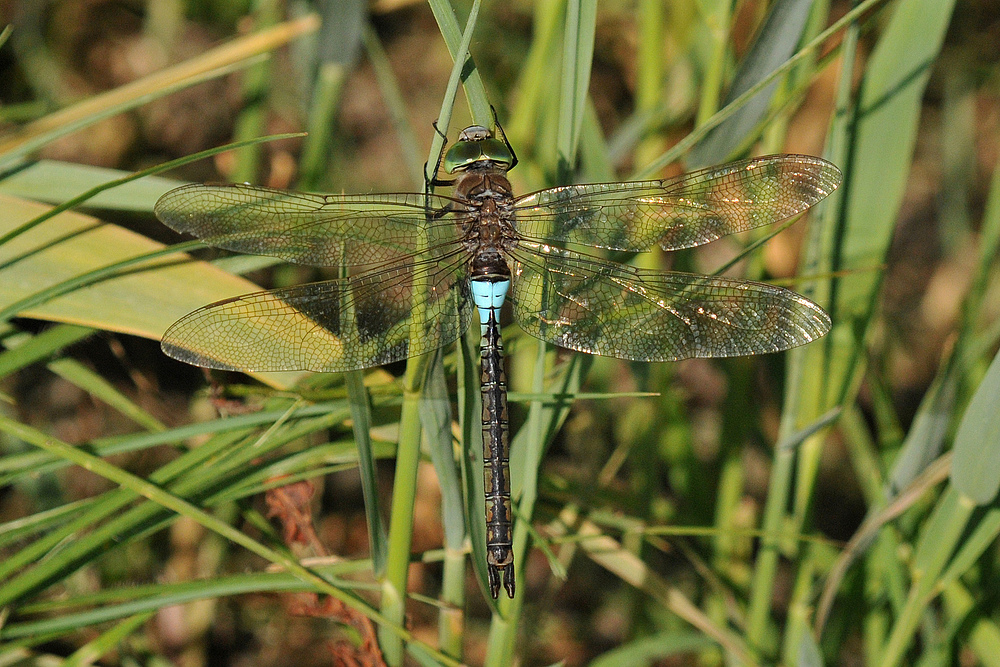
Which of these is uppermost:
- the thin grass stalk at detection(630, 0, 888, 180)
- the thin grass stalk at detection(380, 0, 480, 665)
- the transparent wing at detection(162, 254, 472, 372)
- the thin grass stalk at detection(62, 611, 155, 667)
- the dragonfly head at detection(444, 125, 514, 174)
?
the thin grass stalk at detection(630, 0, 888, 180)

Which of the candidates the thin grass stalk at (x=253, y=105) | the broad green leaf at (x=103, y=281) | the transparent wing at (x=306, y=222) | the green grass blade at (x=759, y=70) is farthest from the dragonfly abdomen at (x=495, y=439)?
the thin grass stalk at (x=253, y=105)

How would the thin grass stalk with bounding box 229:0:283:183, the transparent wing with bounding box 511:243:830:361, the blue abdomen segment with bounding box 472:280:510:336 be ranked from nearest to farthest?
the transparent wing with bounding box 511:243:830:361, the blue abdomen segment with bounding box 472:280:510:336, the thin grass stalk with bounding box 229:0:283:183

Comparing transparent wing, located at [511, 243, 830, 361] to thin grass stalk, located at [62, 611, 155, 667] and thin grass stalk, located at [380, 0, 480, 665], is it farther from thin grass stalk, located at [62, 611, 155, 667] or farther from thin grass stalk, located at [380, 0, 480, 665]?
thin grass stalk, located at [62, 611, 155, 667]

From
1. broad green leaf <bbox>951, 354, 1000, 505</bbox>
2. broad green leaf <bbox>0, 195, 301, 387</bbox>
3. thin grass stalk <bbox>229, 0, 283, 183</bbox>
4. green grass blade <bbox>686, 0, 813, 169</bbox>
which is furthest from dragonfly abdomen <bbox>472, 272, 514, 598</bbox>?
thin grass stalk <bbox>229, 0, 283, 183</bbox>

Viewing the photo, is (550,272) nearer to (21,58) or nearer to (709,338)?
(709,338)

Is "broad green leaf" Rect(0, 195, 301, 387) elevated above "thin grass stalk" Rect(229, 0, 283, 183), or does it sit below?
below

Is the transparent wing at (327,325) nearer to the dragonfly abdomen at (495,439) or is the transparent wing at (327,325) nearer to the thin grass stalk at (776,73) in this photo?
the dragonfly abdomen at (495,439)

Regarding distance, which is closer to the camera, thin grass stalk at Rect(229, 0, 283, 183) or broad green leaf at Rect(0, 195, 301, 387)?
broad green leaf at Rect(0, 195, 301, 387)

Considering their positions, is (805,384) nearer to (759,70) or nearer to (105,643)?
(759,70)

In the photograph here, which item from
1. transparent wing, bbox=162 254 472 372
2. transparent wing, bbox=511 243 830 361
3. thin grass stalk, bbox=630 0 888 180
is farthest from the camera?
transparent wing, bbox=511 243 830 361
